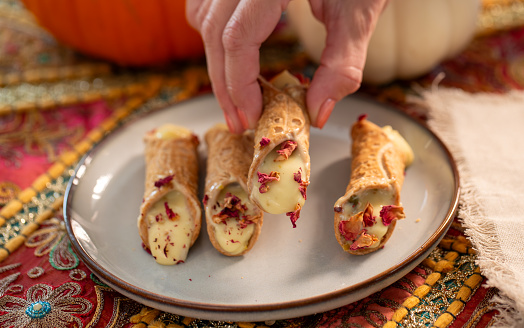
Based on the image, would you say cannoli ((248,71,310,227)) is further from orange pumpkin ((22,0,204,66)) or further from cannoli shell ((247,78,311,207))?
orange pumpkin ((22,0,204,66))

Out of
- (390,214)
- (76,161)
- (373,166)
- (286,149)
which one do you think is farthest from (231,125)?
(76,161)

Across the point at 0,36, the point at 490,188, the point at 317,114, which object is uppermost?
the point at 317,114

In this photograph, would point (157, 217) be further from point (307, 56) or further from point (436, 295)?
point (307, 56)

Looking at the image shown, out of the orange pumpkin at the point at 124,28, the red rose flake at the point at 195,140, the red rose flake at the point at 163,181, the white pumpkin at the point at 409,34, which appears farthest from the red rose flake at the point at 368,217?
→ the orange pumpkin at the point at 124,28

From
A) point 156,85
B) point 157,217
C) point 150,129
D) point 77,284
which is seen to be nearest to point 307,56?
point 156,85

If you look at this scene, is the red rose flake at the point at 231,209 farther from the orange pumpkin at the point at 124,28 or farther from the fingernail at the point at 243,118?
the orange pumpkin at the point at 124,28

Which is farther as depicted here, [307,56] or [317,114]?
[307,56]

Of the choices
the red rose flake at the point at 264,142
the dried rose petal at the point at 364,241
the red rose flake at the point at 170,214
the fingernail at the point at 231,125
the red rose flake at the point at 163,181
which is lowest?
the red rose flake at the point at 170,214
